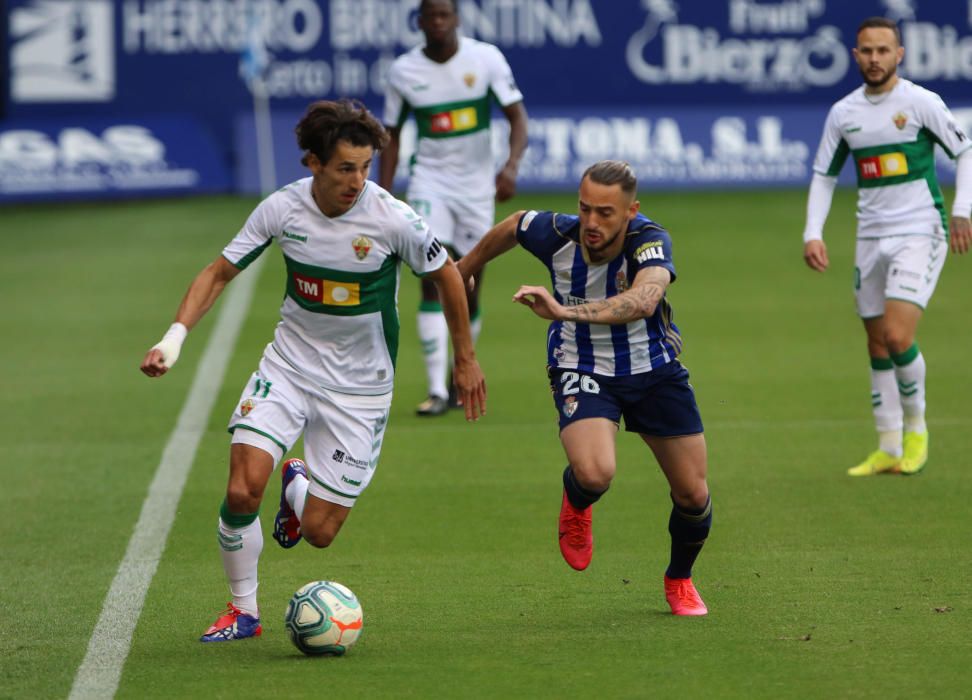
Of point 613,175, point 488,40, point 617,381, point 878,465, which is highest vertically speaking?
point 488,40

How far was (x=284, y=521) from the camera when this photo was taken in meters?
7.16

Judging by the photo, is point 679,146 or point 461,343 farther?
point 679,146

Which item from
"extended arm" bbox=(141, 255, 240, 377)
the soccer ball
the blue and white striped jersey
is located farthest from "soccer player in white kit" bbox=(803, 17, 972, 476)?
the soccer ball

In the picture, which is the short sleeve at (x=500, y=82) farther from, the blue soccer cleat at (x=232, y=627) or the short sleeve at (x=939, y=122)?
the blue soccer cleat at (x=232, y=627)

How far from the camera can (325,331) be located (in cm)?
668

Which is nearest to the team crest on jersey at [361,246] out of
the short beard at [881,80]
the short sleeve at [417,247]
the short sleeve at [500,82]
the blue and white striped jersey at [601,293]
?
the short sleeve at [417,247]

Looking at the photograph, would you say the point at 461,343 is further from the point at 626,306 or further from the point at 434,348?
the point at 434,348

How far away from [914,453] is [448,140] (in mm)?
4083

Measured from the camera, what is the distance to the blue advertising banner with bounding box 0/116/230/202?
23.5 m

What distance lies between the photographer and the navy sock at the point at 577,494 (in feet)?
21.7

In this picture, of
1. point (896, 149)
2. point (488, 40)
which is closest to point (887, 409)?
point (896, 149)

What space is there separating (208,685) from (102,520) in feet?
9.60

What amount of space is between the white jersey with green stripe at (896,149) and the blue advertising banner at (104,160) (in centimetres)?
1610

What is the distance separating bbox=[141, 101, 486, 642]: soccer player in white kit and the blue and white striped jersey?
44 cm
